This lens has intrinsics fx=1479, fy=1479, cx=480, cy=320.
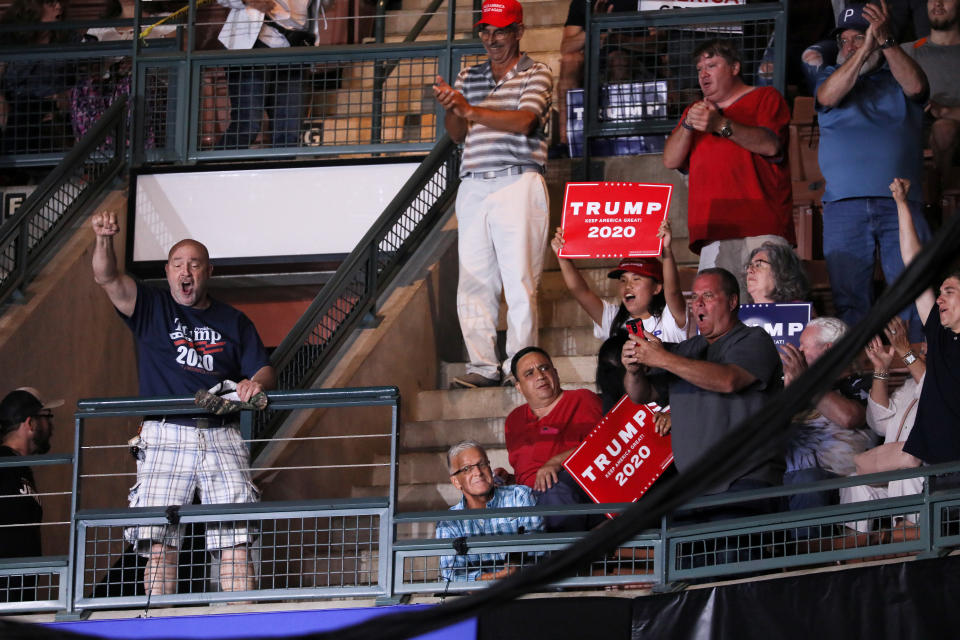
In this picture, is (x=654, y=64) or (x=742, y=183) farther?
(x=654, y=64)

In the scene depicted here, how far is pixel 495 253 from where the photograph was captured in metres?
8.50

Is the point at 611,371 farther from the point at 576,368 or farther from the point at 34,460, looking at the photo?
the point at 34,460

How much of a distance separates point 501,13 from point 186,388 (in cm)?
303

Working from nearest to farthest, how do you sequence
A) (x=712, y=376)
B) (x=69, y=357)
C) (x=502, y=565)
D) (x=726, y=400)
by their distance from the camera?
(x=712, y=376)
(x=726, y=400)
(x=502, y=565)
(x=69, y=357)

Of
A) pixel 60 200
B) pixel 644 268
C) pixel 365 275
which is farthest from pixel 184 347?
pixel 60 200

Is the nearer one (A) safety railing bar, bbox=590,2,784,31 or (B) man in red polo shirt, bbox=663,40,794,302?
(B) man in red polo shirt, bbox=663,40,794,302

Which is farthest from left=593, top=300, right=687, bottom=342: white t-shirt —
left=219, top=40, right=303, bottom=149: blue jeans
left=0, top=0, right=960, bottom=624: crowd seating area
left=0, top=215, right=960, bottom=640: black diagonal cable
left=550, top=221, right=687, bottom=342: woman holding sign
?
left=0, top=215, right=960, bottom=640: black diagonal cable

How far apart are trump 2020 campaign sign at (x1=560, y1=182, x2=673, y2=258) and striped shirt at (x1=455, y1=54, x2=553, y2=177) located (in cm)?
70

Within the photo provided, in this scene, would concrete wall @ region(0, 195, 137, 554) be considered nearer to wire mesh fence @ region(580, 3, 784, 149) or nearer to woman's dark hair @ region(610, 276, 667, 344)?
woman's dark hair @ region(610, 276, 667, 344)

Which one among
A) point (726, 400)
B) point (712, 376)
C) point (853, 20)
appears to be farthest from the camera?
point (853, 20)

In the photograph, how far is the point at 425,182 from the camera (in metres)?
9.35

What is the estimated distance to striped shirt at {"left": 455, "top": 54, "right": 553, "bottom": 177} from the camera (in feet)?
27.9

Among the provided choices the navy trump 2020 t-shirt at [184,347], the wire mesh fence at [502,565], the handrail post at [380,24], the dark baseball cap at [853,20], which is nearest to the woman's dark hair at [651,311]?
the wire mesh fence at [502,565]

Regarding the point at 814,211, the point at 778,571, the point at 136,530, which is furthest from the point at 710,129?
the point at 136,530
